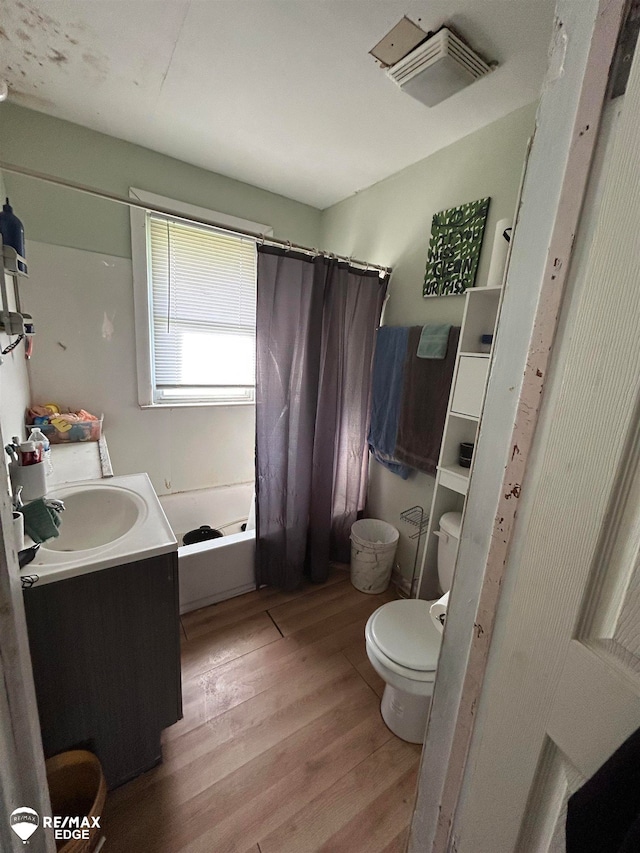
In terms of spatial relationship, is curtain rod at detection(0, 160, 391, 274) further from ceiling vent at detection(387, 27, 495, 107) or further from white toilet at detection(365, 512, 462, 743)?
white toilet at detection(365, 512, 462, 743)

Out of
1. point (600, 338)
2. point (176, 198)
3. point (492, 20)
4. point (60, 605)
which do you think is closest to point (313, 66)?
point (492, 20)

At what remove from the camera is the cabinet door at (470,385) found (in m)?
1.42

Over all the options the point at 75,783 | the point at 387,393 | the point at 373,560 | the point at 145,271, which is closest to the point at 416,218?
the point at 387,393

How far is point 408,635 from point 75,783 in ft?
3.66

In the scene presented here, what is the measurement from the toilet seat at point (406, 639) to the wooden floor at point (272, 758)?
38 cm

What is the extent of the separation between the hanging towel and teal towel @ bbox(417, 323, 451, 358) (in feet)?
0.09

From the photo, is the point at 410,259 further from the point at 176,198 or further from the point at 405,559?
the point at 405,559

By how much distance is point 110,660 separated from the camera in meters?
0.99

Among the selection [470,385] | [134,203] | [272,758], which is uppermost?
[134,203]

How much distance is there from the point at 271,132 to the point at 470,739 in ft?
7.71

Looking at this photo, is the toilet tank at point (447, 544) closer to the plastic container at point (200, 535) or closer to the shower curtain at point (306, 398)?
the shower curtain at point (306, 398)

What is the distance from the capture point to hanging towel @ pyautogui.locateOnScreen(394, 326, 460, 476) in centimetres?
168

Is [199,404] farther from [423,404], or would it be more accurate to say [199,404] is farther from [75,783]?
[75,783]

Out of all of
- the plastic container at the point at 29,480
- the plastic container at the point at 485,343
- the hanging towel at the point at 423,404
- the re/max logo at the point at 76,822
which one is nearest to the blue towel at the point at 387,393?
the hanging towel at the point at 423,404
